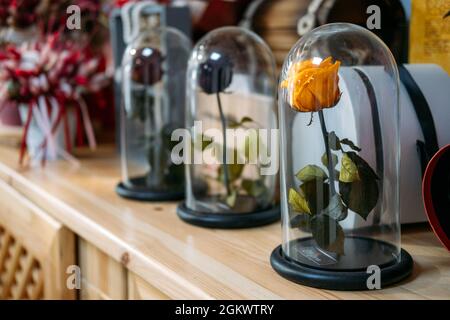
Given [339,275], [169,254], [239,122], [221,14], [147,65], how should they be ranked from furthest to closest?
[221,14] → [147,65] → [239,122] → [169,254] → [339,275]

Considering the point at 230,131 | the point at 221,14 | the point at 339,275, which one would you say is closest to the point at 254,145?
the point at 230,131

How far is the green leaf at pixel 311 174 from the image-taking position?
2.65 feet

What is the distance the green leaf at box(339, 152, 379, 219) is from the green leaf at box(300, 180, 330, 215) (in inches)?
0.9

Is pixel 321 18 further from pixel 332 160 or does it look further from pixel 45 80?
pixel 45 80

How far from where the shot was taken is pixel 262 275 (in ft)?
2.64

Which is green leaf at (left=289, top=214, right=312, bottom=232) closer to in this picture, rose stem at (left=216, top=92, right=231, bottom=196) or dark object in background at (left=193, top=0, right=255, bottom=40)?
rose stem at (left=216, top=92, right=231, bottom=196)

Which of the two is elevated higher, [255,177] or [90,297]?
[255,177]

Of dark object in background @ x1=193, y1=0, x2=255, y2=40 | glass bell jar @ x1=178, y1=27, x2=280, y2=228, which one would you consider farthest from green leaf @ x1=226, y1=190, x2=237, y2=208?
dark object in background @ x1=193, y1=0, x2=255, y2=40

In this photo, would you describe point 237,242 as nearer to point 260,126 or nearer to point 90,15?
point 260,126

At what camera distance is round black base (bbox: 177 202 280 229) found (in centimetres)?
101

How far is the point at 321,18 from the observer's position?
1184mm

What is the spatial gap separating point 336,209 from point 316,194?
0.03 meters

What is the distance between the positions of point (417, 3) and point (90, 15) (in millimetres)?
1109
